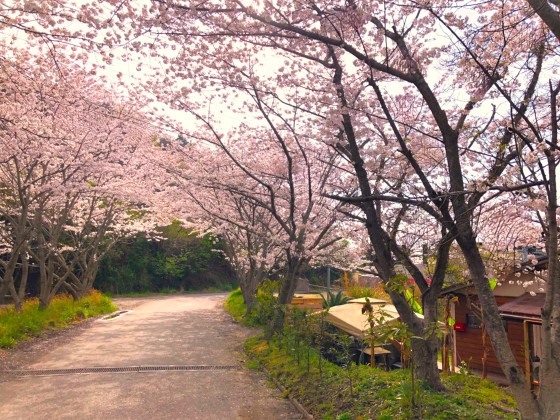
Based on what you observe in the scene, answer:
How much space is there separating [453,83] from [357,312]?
741 cm

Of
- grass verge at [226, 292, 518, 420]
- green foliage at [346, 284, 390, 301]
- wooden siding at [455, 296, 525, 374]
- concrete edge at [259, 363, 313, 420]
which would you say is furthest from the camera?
green foliage at [346, 284, 390, 301]

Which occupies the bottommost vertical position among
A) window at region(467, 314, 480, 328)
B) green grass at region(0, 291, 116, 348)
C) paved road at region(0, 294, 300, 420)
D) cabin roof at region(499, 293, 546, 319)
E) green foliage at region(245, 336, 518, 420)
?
paved road at region(0, 294, 300, 420)

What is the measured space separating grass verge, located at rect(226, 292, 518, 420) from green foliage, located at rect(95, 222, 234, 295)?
77.6 ft

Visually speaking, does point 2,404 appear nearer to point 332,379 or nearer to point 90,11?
point 332,379

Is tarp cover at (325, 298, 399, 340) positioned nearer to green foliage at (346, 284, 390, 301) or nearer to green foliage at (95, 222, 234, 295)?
green foliage at (346, 284, 390, 301)

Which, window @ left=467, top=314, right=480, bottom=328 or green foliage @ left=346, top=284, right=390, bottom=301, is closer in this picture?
window @ left=467, top=314, right=480, bottom=328

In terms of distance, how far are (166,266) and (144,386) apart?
2712 centimetres

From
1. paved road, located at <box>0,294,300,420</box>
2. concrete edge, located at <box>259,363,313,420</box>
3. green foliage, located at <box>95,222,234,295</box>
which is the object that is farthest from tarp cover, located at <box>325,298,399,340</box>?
green foliage, located at <box>95,222,234,295</box>

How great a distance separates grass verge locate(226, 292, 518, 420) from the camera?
17.6 ft

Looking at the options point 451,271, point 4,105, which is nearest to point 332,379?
point 451,271

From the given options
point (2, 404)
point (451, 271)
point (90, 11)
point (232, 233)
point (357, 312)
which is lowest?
point (2, 404)

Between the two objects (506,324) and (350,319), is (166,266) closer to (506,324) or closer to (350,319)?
(350,319)

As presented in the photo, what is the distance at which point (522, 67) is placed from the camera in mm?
5223

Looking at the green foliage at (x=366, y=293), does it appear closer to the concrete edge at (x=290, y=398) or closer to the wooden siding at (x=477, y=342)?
the wooden siding at (x=477, y=342)
